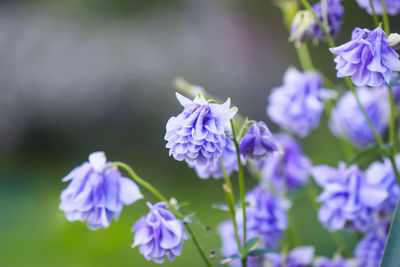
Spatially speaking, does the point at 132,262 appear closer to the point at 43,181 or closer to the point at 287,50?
the point at 43,181

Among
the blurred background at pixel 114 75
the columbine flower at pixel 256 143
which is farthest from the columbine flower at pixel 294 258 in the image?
the blurred background at pixel 114 75

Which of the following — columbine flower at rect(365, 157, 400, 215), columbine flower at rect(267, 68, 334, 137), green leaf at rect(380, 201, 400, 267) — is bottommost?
green leaf at rect(380, 201, 400, 267)

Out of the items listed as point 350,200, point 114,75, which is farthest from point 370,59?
point 114,75

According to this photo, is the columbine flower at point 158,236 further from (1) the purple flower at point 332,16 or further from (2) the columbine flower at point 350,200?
(1) the purple flower at point 332,16

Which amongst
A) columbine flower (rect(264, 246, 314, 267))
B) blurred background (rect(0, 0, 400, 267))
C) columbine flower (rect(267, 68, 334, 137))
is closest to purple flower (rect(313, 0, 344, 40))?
columbine flower (rect(267, 68, 334, 137))

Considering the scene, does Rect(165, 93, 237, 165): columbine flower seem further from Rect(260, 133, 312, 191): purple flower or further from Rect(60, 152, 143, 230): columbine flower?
Rect(260, 133, 312, 191): purple flower

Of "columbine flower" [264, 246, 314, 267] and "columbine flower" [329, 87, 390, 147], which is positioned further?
"columbine flower" [329, 87, 390, 147]
